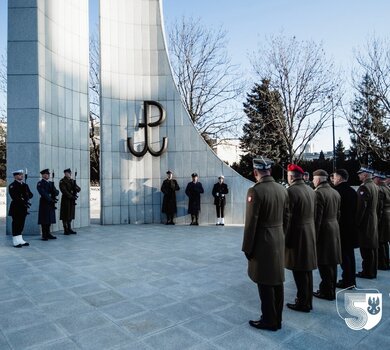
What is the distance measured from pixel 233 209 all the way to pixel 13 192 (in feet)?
24.4

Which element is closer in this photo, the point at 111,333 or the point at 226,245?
the point at 111,333

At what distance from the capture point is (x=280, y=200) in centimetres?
371

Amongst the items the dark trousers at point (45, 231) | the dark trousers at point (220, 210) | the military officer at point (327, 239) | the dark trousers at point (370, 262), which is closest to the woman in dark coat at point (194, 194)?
the dark trousers at point (220, 210)

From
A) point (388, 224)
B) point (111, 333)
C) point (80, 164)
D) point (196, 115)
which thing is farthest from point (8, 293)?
point (196, 115)

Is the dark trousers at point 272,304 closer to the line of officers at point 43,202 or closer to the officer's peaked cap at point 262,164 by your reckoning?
the officer's peaked cap at point 262,164

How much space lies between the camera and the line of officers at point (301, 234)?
3.61m

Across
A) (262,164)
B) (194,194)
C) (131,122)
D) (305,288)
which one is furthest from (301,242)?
(131,122)

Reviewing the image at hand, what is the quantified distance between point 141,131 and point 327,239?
30.3 ft

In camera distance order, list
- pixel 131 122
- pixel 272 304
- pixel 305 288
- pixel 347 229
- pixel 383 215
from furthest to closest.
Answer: pixel 131 122, pixel 383 215, pixel 347 229, pixel 305 288, pixel 272 304

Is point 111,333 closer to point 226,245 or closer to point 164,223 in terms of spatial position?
point 226,245

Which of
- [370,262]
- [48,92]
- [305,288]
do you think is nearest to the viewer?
[305,288]

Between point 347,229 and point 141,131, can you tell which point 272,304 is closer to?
point 347,229

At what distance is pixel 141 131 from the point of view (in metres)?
12.6

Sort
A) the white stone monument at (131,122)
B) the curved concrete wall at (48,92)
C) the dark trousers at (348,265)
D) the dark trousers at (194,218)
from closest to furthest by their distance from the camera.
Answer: the dark trousers at (348,265), the curved concrete wall at (48,92), the white stone monument at (131,122), the dark trousers at (194,218)
